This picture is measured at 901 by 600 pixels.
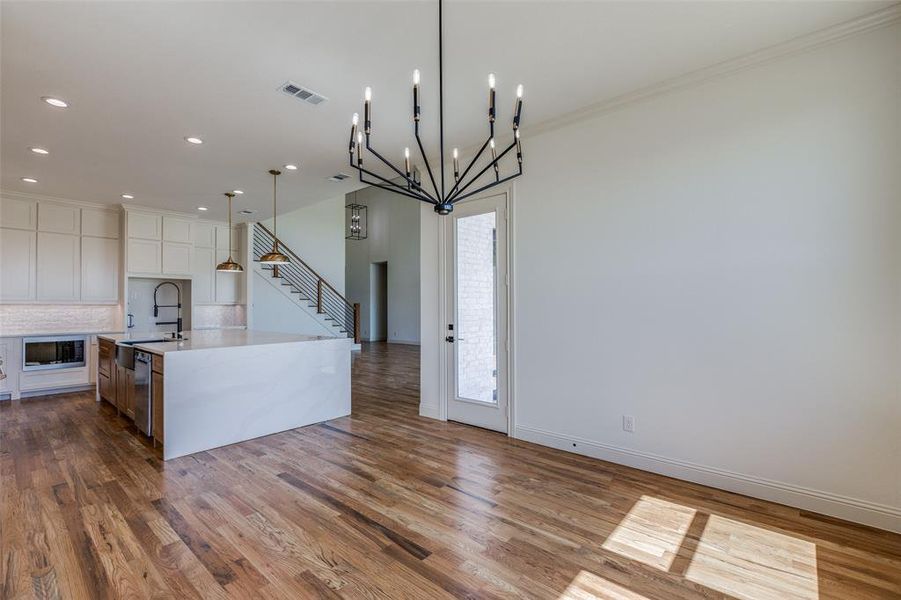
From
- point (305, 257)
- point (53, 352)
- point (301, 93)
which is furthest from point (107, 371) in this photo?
point (305, 257)

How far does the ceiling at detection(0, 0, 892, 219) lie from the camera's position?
2.33m

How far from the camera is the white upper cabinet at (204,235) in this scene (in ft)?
24.8

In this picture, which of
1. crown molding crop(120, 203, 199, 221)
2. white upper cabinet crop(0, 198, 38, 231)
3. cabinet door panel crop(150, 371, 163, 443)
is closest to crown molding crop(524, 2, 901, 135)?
cabinet door panel crop(150, 371, 163, 443)

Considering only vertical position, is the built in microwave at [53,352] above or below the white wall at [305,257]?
below

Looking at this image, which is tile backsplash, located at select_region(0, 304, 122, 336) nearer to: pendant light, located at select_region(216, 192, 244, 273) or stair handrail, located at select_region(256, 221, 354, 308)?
pendant light, located at select_region(216, 192, 244, 273)

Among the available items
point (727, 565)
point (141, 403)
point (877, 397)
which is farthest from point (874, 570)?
point (141, 403)

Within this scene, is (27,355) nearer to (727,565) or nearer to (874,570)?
(727,565)

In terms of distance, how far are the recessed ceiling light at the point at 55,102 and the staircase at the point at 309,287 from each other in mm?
5175

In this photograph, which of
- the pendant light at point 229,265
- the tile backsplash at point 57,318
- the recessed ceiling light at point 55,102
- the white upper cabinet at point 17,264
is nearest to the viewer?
the recessed ceiling light at point 55,102

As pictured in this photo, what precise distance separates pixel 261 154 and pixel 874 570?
5502 mm

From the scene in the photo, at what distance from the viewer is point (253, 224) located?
8.29 metres

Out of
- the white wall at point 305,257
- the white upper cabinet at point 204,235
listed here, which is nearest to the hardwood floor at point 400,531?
the white upper cabinet at point 204,235

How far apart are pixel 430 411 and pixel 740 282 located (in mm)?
3241

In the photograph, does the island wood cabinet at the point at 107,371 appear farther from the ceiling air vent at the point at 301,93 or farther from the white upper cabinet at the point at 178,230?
the ceiling air vent at the point at 301,93
